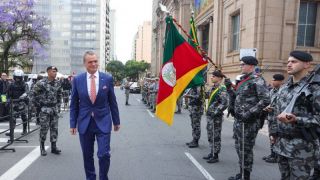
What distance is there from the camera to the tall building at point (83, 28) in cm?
10526

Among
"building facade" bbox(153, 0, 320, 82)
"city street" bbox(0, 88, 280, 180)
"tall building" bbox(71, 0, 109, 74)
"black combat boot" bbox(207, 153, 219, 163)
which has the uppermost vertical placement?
"tall building" bbox(71, 0, 109, 74)

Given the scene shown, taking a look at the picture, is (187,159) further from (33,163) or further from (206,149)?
(33,163)

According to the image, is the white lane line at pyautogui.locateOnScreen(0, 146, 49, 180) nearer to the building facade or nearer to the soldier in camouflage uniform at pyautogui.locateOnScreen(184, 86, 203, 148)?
the soldier in camouflage uniform at pyautogui.locateOnScreen(184, 86, 203, 148)

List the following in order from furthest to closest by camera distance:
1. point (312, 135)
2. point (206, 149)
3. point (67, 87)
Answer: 1. point (67, 87)
2. point (206, 149)
3. point (312, 135)

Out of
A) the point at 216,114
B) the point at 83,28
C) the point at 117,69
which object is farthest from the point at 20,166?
the point at 83,28

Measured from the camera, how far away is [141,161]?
7.44 m

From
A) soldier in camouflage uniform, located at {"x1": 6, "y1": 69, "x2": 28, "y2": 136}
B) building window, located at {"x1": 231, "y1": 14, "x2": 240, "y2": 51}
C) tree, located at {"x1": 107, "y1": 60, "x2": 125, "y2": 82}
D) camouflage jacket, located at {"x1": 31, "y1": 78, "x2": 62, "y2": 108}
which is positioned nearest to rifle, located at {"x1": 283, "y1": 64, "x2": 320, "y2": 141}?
camouflage jacket, located at {"x1": 31, "y1": 78, "x2": 62, "y2": 108}

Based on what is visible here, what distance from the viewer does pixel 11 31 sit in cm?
3459

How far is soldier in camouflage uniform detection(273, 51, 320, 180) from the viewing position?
373cm

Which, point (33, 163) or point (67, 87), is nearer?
point (33, 163)

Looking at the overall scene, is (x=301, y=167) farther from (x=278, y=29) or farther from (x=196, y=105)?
(x=278, y=29)

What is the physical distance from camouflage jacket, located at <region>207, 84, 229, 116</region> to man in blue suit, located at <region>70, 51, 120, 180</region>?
2759 millimetres

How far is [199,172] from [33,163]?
11.2ft

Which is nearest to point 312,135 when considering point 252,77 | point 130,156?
point 252,77
